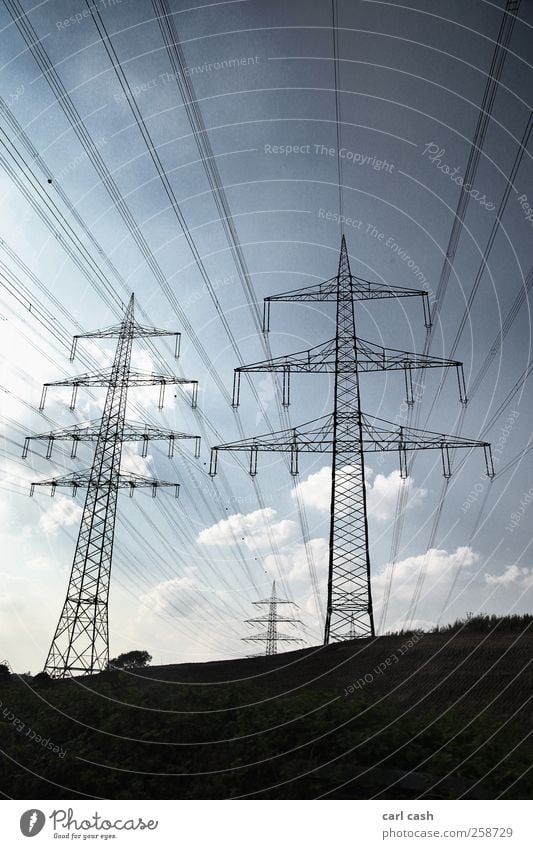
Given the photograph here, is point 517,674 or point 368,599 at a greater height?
point 368,599

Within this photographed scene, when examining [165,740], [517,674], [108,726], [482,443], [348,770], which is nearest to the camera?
[348,770]

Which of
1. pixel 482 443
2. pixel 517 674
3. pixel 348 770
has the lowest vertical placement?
pixel 348 770

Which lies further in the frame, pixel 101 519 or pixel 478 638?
pixel 101 519

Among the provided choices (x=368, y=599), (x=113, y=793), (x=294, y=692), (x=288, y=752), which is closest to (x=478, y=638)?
(x=368, y=599)

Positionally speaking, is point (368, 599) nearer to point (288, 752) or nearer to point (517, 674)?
point (517, 674)

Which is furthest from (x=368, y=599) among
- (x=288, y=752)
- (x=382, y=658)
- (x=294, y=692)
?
(x=288, y=752)
